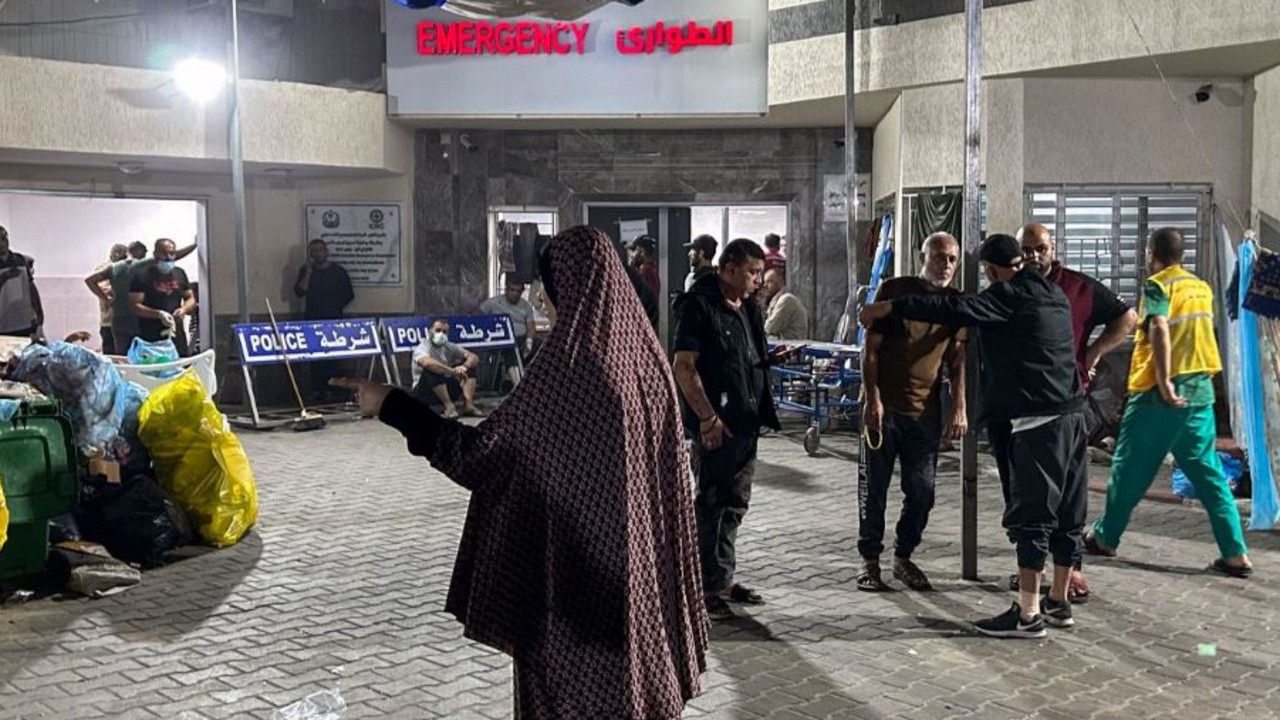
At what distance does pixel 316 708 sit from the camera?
4.84 metres

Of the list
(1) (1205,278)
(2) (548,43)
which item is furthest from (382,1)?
(1) (1205,278)

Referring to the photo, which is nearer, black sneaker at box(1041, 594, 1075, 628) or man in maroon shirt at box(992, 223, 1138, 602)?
black sneaker at box(1041, 594, 1075, 628)

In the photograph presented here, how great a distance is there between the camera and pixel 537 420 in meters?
3.27

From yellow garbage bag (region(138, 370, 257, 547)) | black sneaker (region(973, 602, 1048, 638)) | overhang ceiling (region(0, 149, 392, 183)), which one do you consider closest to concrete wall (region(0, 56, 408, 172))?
overhang ceiling (region(0, 149, 392, 183))

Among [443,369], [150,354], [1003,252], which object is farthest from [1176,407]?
[150,354]

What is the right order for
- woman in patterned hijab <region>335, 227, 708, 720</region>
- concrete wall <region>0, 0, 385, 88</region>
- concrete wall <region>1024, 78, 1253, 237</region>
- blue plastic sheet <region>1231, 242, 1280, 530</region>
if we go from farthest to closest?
concrete wall <region>0, 0, 385, 88</region> < concrete wall <region>1024, 78, 1253, 237</region> < blue plastic sheet <region>1231, 242, 1280, 530</region> < woman in patterned hijab <region>335, 227, 708, 720</region>

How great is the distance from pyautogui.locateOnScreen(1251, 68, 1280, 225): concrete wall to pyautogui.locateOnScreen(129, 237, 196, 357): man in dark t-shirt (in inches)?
416

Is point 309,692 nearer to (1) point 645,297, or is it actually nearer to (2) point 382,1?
(1) point 645,297

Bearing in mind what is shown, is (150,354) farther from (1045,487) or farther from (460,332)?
(1045,487)

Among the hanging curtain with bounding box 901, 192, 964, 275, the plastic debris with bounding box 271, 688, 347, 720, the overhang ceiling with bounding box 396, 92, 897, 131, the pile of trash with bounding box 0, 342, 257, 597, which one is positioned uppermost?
the overhang ceiling with bounding box 396, 92, 897, 131

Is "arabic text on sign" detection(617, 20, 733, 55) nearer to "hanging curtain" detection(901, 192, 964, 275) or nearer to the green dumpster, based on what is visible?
"hanging curtain" detection(901, 192, 964, 275)

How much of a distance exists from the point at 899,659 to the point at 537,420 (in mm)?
2812

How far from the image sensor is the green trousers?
6770mm

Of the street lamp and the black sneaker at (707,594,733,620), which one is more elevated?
the street lamp
